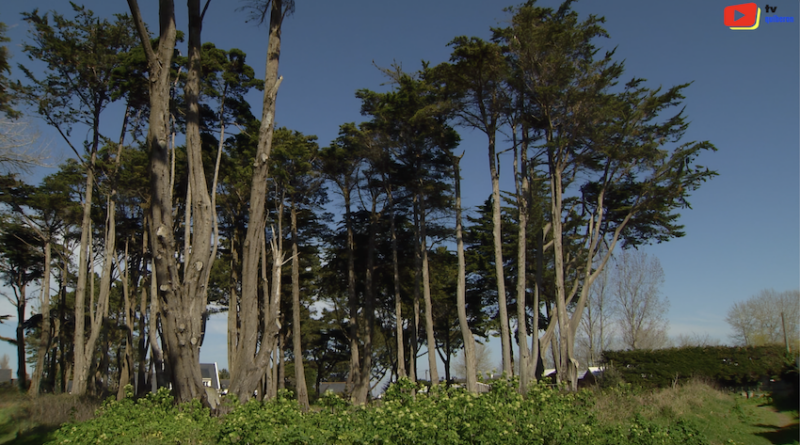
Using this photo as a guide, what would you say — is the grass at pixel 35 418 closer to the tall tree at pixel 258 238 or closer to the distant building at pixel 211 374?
Result: the tall tree at pixel 258 238

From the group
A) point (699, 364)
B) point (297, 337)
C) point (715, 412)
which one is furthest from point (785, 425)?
point (297, 337)

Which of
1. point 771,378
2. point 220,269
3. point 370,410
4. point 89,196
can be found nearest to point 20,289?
point 220,269

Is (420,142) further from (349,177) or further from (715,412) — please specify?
(715,412)

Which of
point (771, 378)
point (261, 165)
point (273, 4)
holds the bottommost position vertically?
point (771, 378)

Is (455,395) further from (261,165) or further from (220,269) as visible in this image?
(220,269)

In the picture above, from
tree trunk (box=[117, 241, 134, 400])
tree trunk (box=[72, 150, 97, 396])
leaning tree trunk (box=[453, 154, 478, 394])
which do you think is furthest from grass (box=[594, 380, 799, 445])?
tree trunk (box=[117, 241, 134, 400])

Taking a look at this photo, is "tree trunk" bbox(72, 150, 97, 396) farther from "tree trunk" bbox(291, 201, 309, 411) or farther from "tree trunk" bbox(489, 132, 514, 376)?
"tree trunk" bbox(489, 132, 514, 376)

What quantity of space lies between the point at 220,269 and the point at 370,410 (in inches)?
1042

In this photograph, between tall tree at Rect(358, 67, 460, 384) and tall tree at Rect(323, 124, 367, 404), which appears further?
tall tree at Rect(323, 124, 367, 404)

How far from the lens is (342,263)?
26.4 meters

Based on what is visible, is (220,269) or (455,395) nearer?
(455,395)

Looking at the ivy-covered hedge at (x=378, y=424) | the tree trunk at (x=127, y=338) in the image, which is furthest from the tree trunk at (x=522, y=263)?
the tree trunk at (x=127, y=338)

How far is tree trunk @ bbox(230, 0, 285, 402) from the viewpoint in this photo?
712 centimetres

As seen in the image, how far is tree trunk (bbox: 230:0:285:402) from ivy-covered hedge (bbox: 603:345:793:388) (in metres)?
15.3
